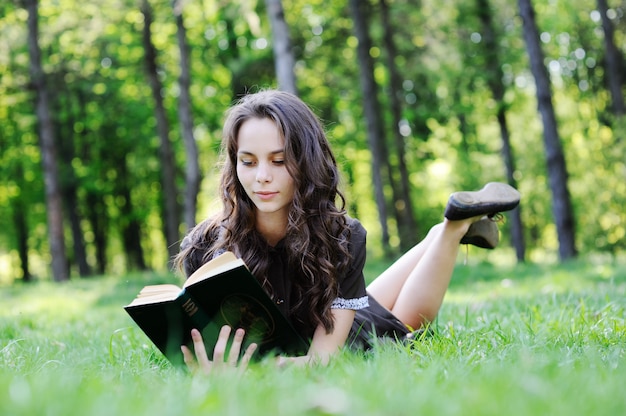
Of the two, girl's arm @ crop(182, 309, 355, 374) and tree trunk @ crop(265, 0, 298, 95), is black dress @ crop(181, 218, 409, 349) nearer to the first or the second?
girl's arm @ crop(182, 309, 355, 374)

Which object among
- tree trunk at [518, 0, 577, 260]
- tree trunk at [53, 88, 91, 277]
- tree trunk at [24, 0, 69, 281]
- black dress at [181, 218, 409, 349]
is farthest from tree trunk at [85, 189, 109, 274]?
black dress at [181, 218, 409, 349]

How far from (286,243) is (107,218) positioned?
2401cm

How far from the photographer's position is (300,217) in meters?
3.13

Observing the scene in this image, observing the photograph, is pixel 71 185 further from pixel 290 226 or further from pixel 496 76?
pixel 290 226

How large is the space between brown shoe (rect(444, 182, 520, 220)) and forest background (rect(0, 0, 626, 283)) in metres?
4.90

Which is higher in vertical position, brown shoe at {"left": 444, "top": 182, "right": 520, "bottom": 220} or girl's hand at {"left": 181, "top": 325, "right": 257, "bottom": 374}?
brown shoe at {"left": 444, "top": 182, "right": 520, "bottom": 220}

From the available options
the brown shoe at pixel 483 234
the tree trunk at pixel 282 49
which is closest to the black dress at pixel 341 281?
the brown shoe at pixel 483 234

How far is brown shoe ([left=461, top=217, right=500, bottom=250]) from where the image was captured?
403 cm

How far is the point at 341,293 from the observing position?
10.3 feet

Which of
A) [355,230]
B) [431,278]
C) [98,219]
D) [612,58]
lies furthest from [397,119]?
[98,219]

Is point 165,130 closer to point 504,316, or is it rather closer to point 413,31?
point 413,31

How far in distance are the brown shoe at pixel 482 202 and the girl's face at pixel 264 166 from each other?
112cm

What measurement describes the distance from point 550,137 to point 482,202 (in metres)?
7.57

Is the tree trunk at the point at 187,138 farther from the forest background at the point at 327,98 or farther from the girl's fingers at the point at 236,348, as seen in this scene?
the girl's fingers at the point at 236,348
